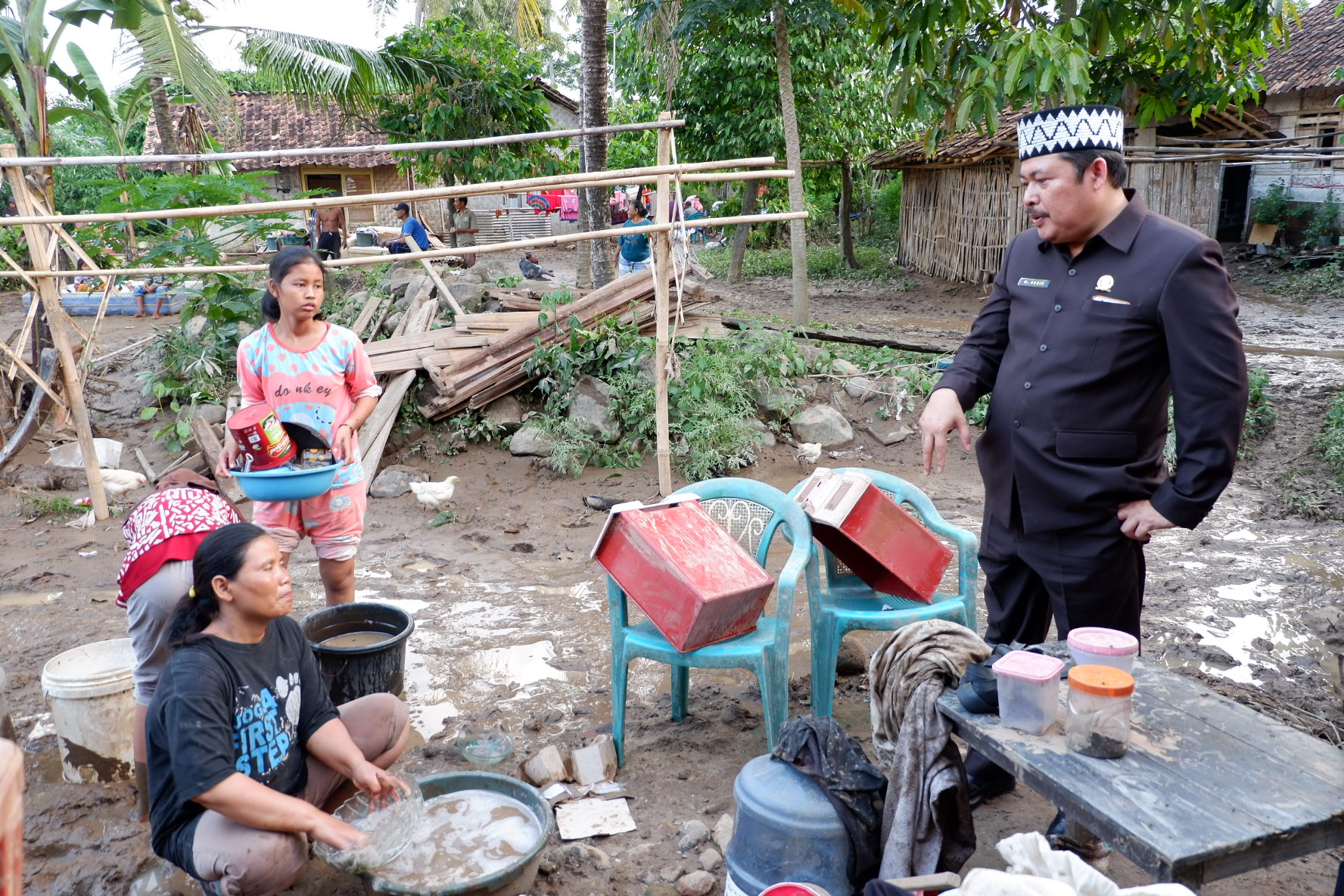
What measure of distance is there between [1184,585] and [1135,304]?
120 inches

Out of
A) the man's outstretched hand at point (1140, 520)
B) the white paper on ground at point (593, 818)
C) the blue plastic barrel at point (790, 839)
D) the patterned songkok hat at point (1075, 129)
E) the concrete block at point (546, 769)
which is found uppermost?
the patterned songkok hat at point (1075, 129)

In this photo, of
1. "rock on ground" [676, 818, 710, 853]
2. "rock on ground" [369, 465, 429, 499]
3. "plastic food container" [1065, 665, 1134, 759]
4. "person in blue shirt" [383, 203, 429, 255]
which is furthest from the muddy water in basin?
"person in blue shirt" [383, 203, 429, 255]

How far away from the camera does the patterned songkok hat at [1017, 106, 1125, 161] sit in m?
2.51

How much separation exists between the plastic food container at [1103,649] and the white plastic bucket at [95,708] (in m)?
2.90

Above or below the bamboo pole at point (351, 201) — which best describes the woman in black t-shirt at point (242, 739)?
below

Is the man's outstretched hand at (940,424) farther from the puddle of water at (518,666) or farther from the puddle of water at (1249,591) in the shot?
the puddle of water at (1249,591)

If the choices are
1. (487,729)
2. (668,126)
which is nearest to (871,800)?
(487,729)

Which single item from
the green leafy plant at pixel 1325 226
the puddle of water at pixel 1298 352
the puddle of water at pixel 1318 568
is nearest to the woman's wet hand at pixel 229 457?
the puddle of water at pixel 1318 568

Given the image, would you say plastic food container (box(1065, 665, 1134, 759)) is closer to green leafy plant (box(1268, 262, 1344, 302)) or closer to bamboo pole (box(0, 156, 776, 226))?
bamboo pole (box(0, 156, 776, 226))

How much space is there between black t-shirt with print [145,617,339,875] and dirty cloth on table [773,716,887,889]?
1.31m

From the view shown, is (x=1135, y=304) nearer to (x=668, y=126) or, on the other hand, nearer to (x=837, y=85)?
(x=668, y=126)

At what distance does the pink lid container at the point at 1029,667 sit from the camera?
204cm

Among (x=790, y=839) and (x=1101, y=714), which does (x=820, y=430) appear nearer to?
(x=790, y=839)

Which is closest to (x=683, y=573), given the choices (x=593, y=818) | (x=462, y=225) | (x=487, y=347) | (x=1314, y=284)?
(x=593, y=818)
